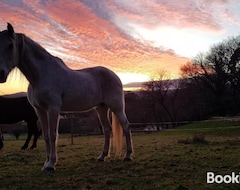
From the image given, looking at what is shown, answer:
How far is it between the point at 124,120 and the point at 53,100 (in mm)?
2039

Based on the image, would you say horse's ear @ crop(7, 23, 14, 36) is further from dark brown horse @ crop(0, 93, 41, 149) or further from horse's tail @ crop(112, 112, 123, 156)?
dark brown horse @ crop(0, 93, 41, 149)

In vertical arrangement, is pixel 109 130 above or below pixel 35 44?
below

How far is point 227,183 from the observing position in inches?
180

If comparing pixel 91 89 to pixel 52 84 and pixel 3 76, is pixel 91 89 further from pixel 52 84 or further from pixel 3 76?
pixel 3 76

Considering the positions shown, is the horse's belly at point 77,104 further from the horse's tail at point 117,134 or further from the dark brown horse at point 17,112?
the dark brown horse at point 17,112

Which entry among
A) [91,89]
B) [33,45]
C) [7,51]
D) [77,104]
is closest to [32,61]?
[33,45]

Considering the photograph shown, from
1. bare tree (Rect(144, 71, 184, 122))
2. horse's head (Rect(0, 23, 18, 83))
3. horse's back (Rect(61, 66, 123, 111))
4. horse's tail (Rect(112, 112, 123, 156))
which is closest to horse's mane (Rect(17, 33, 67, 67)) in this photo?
horse's head (Rect(0, 23, 18, 83))

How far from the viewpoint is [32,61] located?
6375mm

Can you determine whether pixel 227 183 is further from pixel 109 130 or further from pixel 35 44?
pixel 35 44

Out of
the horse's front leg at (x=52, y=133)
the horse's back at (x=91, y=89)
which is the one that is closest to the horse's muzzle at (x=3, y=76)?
the horse's front leg at (x=52, y=133)

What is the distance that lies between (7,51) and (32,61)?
2.04 feet

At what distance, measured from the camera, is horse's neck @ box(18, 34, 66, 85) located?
6289mm

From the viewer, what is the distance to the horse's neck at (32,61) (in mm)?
6289

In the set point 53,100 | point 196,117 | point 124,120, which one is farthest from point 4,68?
point 196,117
